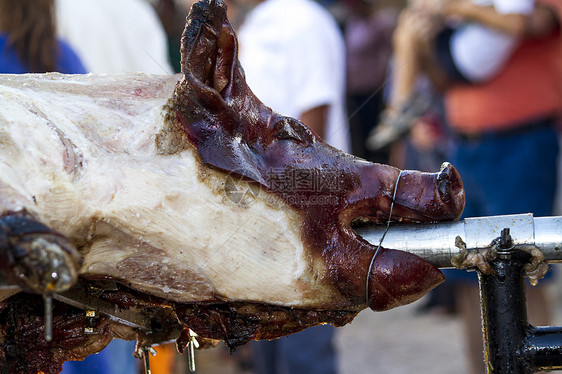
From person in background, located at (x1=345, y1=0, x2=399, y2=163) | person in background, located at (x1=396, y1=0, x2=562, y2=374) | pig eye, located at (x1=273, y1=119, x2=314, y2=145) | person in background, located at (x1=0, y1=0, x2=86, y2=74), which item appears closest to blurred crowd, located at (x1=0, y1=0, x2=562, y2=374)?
person in background, located at (x1=396, y1=0, x2=562, y2=374)

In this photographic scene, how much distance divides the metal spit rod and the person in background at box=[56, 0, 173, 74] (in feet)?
6.59

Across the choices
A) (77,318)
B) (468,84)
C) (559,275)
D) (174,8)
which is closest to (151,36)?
(468,84)

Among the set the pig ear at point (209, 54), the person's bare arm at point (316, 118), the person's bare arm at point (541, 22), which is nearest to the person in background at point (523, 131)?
the person's bare arm at point (541, 22)

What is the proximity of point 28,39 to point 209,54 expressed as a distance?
143 cm

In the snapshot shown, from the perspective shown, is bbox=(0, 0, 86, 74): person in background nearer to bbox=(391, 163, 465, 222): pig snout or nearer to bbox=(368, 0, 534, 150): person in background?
bbox=(391, 163, 465, 222): pig snout

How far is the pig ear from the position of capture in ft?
4.51

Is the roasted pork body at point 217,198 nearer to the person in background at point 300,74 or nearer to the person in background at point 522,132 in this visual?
the person in background at point 300,74

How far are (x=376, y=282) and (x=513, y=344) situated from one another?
1.00 feet

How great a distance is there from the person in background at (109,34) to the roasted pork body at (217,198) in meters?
1.84

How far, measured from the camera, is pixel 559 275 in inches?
263

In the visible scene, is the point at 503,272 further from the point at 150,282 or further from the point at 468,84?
the point at 468,84

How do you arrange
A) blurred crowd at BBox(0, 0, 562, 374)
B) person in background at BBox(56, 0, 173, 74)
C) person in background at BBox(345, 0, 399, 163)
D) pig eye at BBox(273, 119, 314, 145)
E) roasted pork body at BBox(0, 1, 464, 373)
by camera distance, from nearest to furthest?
roasted pork body at BBox(0, 1, 464, 373), pig eye at BBox(273, 119, 314, 145), person in background at BBox(56, 0, 173, 74), blurred crowd at BBox(0, 0, 562, 374), person in background at BBox(345, 0, 399, 163)

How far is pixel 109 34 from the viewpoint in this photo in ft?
11.5

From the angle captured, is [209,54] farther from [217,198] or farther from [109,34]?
[109,34]
